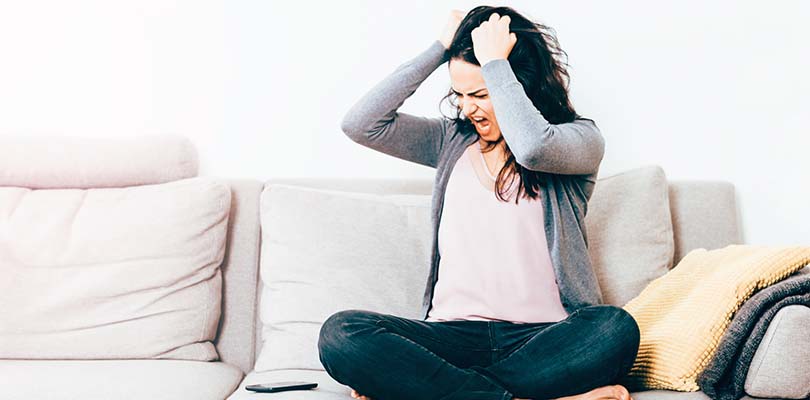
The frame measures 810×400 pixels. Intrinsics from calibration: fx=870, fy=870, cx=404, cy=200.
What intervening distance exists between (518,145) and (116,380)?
910 millimetres

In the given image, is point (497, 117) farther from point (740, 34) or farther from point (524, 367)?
point (740, 34)

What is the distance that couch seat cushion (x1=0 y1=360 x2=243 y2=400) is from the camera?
5.33ft

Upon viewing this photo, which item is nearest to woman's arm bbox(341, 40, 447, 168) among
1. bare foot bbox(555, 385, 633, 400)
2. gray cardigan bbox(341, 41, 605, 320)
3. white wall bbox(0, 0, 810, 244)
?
gray cardigan bbox(341, 41, 605, 320)

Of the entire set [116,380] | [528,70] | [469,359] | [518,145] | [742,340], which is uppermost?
[528,70]

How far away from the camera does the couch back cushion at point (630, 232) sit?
2.00 m

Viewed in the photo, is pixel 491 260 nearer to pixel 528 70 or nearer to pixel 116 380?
pixel 528 70

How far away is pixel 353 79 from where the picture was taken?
7.63 feet

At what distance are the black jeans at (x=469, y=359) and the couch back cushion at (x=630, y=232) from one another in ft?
1.31

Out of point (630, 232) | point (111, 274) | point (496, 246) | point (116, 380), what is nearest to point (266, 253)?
point (111, 274)

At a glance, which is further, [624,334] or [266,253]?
[266,253]

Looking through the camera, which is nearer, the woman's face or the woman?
the woman

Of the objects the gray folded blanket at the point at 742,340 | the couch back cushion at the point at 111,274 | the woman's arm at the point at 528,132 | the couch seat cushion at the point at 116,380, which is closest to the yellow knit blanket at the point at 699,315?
the gray folded blanket at the point at 742,340

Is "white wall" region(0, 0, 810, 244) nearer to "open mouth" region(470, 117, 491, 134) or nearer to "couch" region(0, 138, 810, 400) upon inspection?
"couch" region(0, 138, 810, 400)

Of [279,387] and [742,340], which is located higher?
[742,340]
